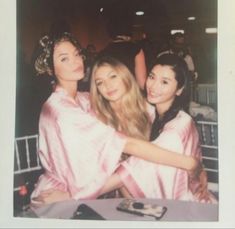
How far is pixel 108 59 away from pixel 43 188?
1.16 ft

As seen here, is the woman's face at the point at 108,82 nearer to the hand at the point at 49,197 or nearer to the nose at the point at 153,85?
the nose at the point at 153,85

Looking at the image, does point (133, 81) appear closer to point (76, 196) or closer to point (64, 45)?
point (64, 45)

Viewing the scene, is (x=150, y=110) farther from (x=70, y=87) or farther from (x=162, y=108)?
(x=70, y=87)

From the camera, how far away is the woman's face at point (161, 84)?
934 millimetres

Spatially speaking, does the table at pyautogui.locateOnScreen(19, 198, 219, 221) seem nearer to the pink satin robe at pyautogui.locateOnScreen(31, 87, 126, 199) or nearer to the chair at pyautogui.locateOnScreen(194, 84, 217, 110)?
the pink satin robe at pyautogui.locateOnScreen(31, 87, 126, 199)

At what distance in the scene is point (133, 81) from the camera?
0.94 meters

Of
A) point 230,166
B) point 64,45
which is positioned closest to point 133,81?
point 64,45

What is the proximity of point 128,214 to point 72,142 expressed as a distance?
22 centimetres

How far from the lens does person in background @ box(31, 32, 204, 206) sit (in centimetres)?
94

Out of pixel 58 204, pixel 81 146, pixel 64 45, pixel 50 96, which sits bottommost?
pixel 58 204

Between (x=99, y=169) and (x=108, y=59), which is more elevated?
(x=108, y=59)

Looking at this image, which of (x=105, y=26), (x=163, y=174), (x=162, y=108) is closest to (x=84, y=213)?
(x=163, y=174)

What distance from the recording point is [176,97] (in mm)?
937

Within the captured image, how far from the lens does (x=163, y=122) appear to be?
94 centimetres
